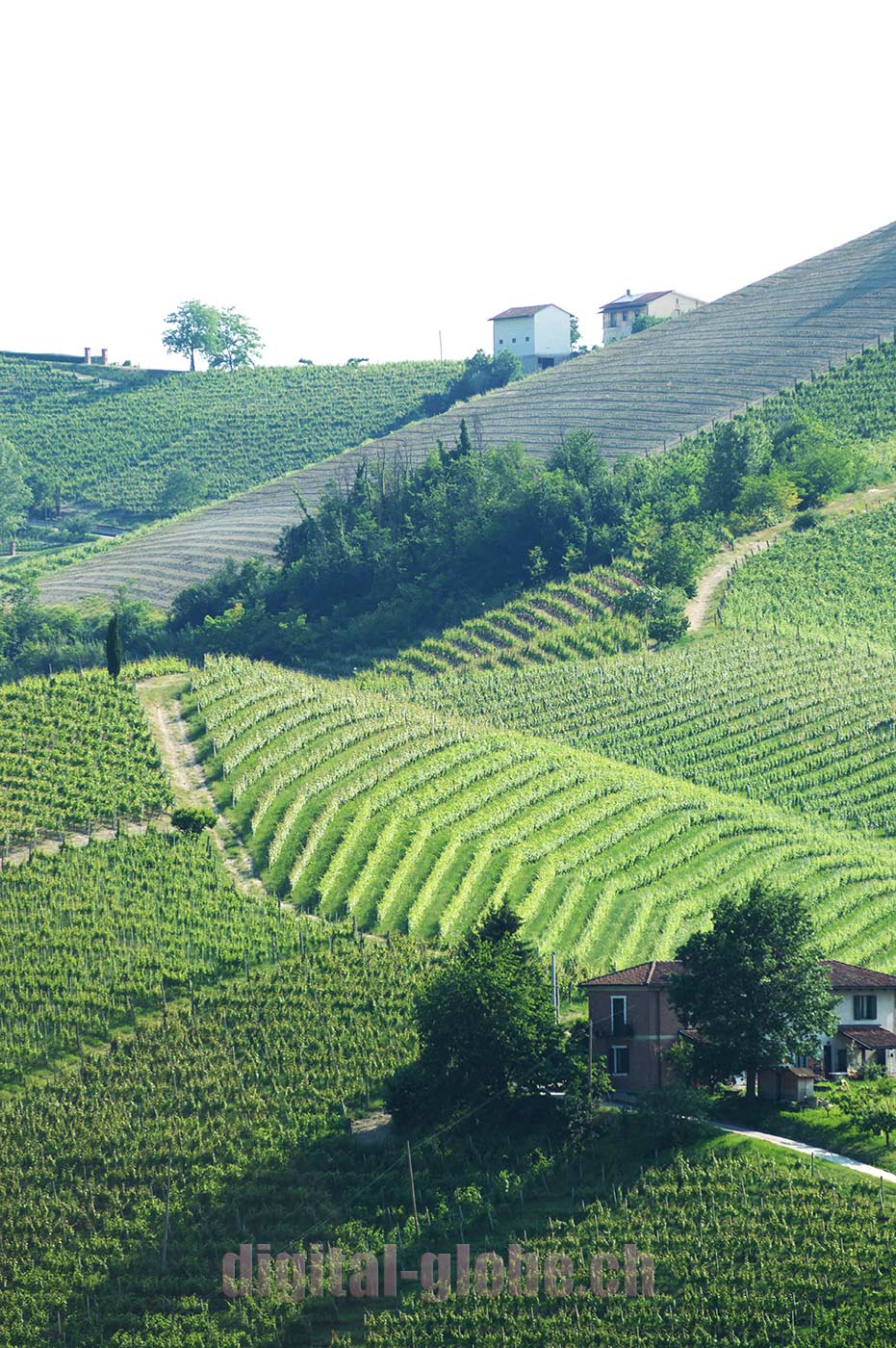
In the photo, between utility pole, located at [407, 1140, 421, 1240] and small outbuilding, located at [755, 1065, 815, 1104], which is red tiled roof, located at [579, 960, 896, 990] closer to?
small outbuilding, located at [755, 1065, 815, 1104]

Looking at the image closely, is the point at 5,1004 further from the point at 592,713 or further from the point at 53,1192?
the point at 592,713

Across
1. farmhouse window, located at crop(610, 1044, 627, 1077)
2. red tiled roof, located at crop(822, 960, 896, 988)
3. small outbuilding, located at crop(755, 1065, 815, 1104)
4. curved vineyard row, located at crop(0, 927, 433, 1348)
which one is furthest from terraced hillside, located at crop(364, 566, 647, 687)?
small outbuilding, located at crop(755, 1065, 815, 1104)

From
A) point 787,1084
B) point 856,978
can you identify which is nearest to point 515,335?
point 856,978

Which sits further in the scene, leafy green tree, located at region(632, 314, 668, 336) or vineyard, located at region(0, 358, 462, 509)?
leafy green tree, located at region(632, 314, 668, 336)

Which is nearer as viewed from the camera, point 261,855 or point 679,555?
point 261,855

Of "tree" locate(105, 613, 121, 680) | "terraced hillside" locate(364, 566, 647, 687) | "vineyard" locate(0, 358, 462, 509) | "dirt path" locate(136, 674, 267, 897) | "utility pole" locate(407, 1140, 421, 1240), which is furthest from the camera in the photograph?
"vineyard" locate(0, 358, 462, 509)

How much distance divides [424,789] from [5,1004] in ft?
72.3

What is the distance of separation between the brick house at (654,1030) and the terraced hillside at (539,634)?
48.0m

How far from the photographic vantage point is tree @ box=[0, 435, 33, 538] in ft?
561

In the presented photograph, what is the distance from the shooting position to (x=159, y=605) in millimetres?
125688

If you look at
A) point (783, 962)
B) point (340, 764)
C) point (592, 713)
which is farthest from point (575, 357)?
point (783, 962)

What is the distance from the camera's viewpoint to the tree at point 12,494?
17088cm

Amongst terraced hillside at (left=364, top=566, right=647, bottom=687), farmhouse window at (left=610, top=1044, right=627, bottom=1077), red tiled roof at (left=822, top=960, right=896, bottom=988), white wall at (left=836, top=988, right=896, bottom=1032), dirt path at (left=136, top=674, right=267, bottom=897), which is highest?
terraced hillside at (left=364, top=566, right=647, bottom=687)

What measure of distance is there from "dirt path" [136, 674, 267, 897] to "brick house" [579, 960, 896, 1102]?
1856cm
